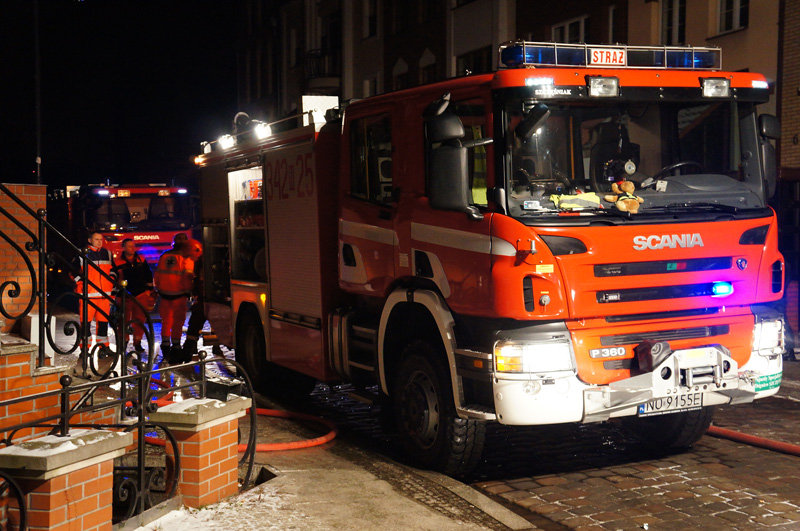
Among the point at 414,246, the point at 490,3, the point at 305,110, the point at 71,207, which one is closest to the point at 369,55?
the point at 490,3

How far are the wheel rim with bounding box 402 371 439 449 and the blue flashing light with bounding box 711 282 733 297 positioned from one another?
7.01 ft

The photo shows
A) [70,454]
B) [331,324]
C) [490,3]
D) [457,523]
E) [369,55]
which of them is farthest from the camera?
[369,55]

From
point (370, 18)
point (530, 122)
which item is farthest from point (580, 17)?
point (530, 122)

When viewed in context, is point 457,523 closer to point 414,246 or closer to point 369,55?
point 414,246

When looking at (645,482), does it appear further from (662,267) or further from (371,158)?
(371,158)

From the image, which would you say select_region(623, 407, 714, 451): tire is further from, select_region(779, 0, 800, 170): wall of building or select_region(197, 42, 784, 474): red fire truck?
select_region(779, 0, 800, 170): wall of building

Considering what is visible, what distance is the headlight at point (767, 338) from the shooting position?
270 inches

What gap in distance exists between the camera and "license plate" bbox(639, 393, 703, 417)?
641cm

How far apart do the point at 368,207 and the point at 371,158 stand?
1.36 feet

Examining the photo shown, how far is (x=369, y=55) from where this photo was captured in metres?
32.6

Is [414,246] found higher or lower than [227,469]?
higher

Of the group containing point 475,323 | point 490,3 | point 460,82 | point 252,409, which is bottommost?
point 252,409

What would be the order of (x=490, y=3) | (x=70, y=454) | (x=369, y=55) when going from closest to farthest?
(x=70, y=454) < (x=490, y=3) < (x=369, y=55)

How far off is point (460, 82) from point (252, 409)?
2.74m
